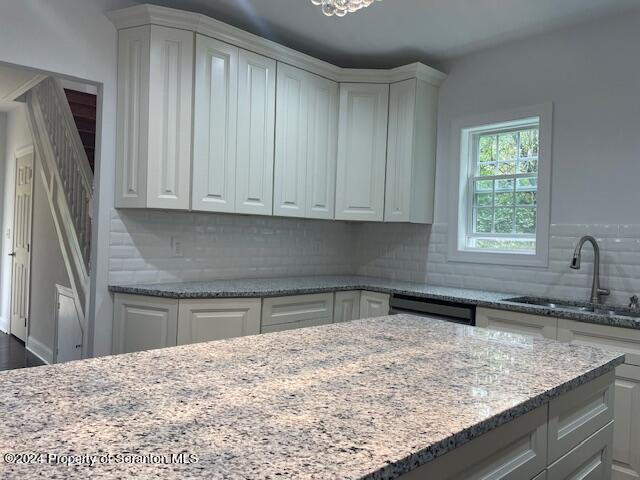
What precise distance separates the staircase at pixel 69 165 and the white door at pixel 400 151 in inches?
86.1

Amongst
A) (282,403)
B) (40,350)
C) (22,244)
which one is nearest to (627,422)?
(282,403)

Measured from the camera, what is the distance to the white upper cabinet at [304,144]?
346cm

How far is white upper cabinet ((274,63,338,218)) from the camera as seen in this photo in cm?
346

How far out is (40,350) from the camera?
15.0ft

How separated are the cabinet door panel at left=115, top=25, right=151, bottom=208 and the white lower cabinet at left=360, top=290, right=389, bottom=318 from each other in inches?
64.9

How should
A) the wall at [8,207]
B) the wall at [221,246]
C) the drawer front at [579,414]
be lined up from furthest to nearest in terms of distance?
the wall at [8,207], the wall at [221,246], the drawer front at [579,414]

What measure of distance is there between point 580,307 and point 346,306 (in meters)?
1.50

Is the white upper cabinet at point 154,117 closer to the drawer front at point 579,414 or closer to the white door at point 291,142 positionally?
the white door at point 291,142

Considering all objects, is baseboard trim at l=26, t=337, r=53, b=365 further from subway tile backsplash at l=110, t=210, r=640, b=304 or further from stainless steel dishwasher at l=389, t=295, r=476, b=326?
stainless steel dishwasher at l=389, t=295, r=476, b=326

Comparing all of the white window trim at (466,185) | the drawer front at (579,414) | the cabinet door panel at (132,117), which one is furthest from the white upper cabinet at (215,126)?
the drawer front at (579,414)

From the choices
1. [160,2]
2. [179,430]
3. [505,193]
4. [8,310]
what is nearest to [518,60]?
[505,193]

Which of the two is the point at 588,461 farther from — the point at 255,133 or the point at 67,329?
the point at 67,329

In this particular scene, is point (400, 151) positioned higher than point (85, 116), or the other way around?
point (85, 116)

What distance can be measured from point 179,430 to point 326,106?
10.5ft
